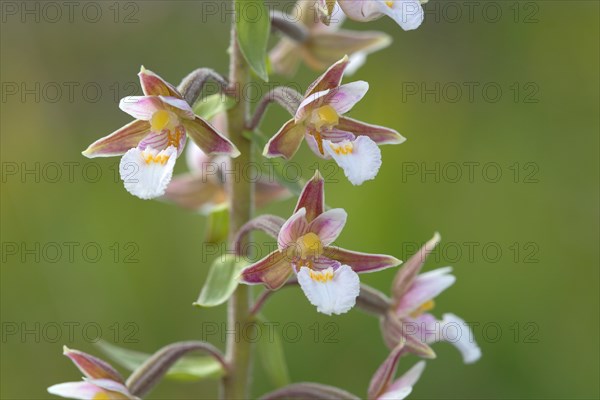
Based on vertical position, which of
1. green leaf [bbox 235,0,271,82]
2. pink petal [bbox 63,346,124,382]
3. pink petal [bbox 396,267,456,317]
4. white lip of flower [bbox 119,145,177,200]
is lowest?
pink petal [bbox 63,346,124,382]

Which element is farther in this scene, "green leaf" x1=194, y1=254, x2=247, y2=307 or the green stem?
the green stem

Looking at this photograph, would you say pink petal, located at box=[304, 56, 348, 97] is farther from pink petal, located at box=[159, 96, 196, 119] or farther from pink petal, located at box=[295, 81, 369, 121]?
pink petal, located at box=[159, 96, 196, 119]

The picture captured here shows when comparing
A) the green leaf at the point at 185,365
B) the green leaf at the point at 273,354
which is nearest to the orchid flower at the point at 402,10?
the green leaf at the point at 273,354

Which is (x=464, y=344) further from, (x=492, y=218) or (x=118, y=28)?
(x=118, y=28)

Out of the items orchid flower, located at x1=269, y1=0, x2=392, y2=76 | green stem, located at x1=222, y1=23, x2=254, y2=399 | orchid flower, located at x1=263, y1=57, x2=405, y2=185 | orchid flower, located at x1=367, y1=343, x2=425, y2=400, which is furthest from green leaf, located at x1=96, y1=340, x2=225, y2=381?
orchid flower, located at x1=269, y1=0, x2=392, y2=76

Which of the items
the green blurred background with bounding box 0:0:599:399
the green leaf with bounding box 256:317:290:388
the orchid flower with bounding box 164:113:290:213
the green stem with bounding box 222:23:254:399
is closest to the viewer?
the green stem with bounding box 222:23:254:399

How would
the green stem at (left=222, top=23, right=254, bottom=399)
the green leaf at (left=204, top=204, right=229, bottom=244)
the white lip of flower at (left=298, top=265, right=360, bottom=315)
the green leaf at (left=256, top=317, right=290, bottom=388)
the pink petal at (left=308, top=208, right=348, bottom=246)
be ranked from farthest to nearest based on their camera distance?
the green leaf at (left=204, top=204, right=229, bottom=244)
the green leaf at (left=256, top=317, right=290, bottom=388)
the green stem at (left=222, top=23, right=254, bottom=399)
the pink petal at (left=308, top=208, right=348, bottom=246)
the white lip of flower at (left=298, top=265, right=360, bottom=315)

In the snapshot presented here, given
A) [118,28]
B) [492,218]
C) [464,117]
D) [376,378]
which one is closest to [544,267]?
[492,218]

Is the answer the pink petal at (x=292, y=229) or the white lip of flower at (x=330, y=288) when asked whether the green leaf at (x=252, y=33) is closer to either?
the pink petal at (x=292, y=229)
